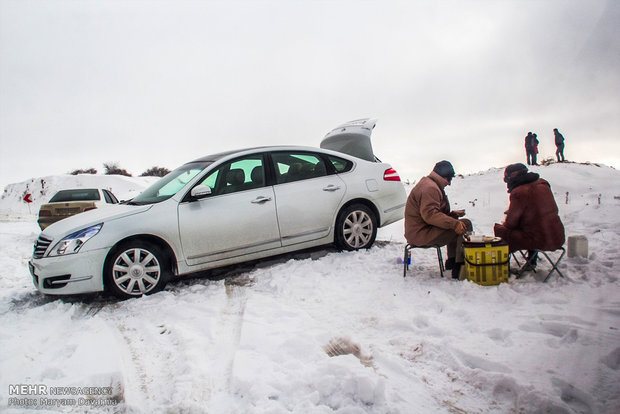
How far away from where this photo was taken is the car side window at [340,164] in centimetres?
611

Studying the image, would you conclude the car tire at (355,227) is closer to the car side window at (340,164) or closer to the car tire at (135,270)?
the car side window at (340,164)

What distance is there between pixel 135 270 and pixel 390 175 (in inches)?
158

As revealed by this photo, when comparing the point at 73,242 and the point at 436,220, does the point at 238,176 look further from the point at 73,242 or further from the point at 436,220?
the point at 436,220

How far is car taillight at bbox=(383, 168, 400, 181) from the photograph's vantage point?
6.36 metres

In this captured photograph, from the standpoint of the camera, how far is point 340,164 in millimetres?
6164

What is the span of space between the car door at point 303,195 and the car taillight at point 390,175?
0.86 m

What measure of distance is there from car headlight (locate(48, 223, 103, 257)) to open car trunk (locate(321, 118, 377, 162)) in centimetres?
487

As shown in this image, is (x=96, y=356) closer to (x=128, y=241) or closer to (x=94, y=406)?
(x=94, y=406)

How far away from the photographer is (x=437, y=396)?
2408 millimetres

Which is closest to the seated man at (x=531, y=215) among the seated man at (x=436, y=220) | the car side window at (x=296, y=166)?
the seated man at (x=436, y=220)

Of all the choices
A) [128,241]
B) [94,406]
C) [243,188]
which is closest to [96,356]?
[94,406]

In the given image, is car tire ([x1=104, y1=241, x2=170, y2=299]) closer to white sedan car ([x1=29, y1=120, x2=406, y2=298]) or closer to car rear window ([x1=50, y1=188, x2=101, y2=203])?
white sedan car ([x1=29, y1=120, x2=406, y2=298])

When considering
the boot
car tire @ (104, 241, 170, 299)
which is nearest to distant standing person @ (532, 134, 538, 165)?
the boot

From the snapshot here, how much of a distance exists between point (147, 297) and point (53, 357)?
1.40 m
